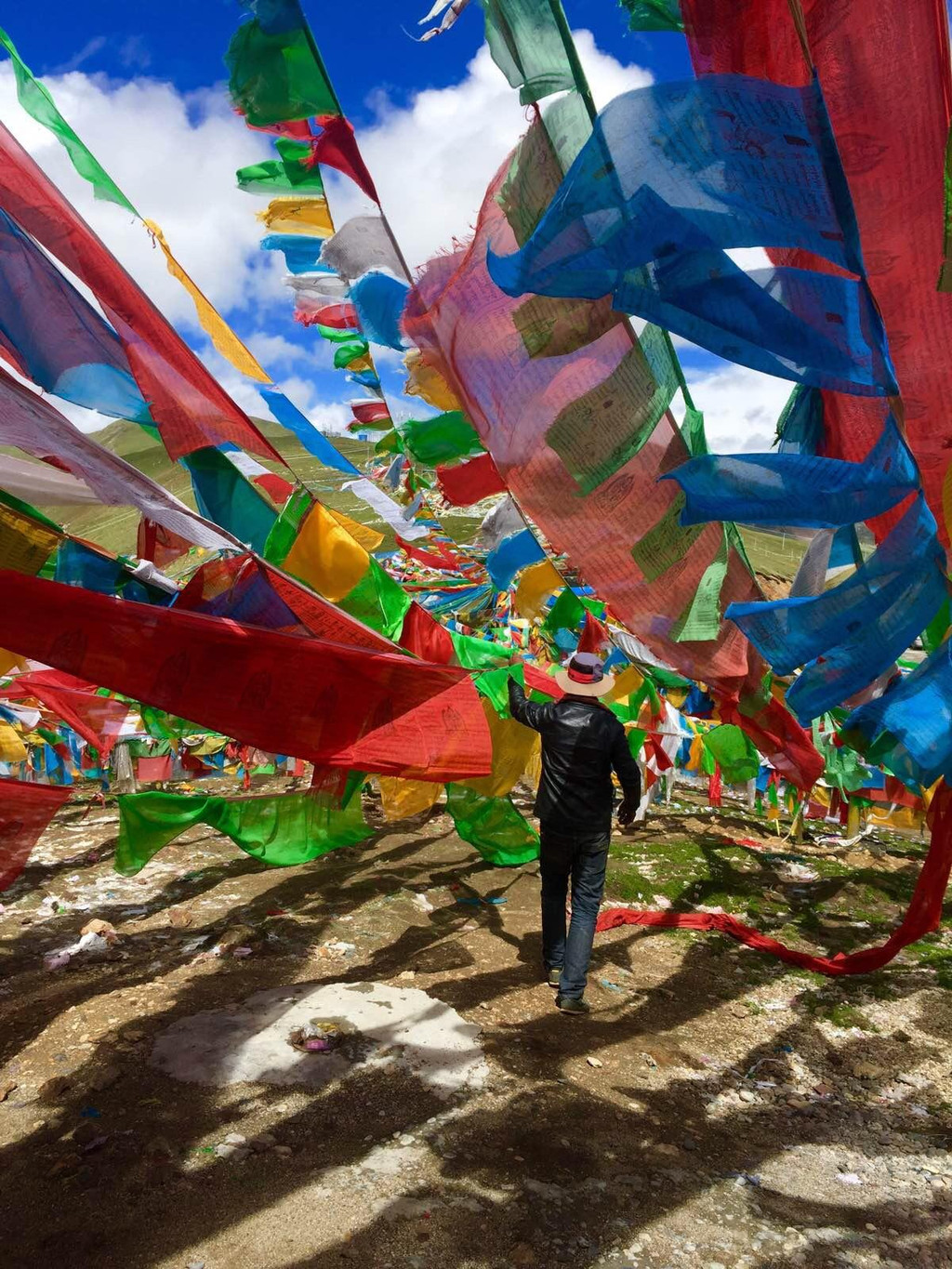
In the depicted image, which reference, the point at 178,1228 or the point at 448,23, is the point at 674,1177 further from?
the point at 448,23

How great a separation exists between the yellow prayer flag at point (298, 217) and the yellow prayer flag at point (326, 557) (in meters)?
1.04

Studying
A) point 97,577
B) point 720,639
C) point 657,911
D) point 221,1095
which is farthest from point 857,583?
point 657,911

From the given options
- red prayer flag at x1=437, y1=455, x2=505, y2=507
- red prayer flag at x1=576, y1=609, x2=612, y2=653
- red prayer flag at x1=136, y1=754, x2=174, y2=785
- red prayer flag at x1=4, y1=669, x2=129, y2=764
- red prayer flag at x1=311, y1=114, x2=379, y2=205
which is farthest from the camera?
red prayer flag at x1=136, y1=754, x2=174, y2=785

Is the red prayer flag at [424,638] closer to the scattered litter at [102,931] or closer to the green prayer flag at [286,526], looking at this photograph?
the green prayer flag at [286,526]

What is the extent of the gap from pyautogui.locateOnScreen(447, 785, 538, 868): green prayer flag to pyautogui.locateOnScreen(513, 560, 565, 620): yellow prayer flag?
1502 millimetres

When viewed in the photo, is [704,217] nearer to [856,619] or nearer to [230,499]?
[856,619]

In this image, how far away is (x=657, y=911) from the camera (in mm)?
6277

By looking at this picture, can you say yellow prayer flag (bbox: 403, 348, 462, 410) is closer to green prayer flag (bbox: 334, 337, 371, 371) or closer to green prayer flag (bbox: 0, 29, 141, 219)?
green prayer flag (bbox: 0, 29, 141, 219)

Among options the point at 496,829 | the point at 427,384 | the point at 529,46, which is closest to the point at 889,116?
the point at 529,46

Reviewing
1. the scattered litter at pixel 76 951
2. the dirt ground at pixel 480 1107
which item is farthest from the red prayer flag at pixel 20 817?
the scattered litter at pixel 76 951

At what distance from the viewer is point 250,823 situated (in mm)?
3758

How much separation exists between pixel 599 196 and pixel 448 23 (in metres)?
0.65

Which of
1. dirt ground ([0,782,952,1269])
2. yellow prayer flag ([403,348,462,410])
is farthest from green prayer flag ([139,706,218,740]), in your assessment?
yellow prayer flag ([403,348,462,410])

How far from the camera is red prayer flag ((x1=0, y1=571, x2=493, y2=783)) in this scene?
93.2 inches
